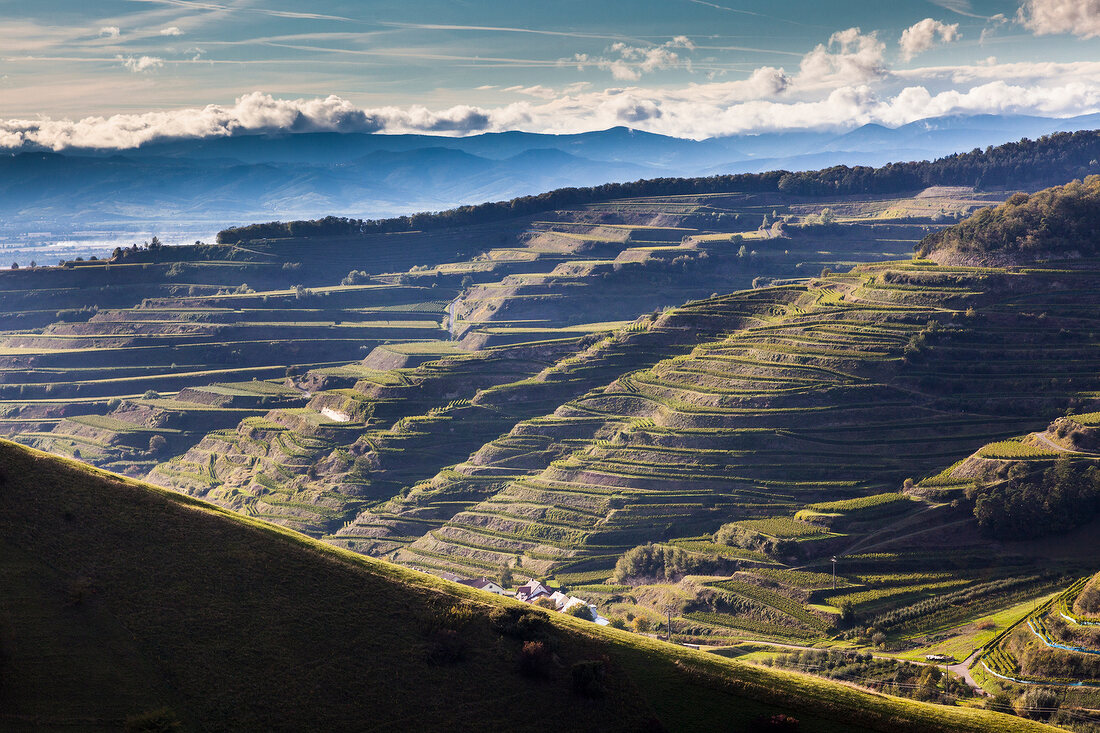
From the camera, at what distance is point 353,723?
167ft

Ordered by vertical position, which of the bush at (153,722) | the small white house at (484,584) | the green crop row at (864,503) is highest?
the bush at (153,722)

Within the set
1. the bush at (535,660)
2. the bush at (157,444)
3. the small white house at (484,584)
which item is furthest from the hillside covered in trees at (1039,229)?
the bush at (157,444)

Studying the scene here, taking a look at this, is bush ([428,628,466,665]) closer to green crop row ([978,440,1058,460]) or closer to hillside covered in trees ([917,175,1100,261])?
green crop row ([978,440,1058,460])

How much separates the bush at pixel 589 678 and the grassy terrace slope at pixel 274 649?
0.56 metres

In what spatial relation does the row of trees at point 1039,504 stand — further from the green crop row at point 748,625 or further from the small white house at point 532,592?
the small white house at point 532,592

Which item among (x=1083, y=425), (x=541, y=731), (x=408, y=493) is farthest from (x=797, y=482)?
(x=541, y=731)

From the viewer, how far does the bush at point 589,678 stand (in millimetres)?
54219

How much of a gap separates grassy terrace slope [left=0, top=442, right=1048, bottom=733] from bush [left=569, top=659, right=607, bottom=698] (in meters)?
0.56

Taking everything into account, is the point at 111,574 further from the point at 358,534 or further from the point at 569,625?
the point at 358,534

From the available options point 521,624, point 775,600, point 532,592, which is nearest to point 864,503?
point 775,600

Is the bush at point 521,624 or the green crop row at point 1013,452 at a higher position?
the bush at point 521,624

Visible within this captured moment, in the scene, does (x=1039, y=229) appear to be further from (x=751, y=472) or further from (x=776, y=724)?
(x=776, y=724)

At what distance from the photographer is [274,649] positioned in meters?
53.8

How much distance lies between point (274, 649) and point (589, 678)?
16.4m
